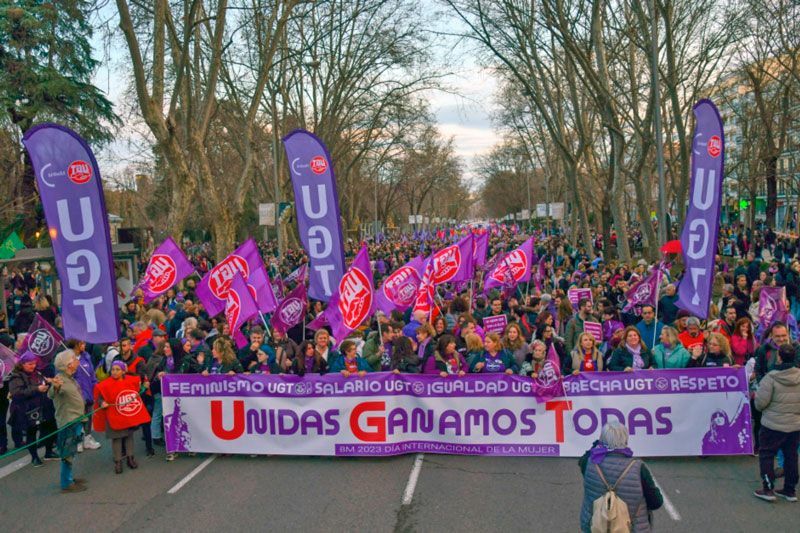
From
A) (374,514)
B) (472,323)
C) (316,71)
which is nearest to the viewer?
(374,514)

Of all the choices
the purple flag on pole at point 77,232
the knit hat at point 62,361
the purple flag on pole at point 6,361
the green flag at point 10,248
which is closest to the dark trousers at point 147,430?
the purple flag on pole at point 77,232

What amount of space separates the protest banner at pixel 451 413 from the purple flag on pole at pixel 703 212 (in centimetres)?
159

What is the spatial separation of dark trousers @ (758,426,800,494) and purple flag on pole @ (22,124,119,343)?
682 centimetres

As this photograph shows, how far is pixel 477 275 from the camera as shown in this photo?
21.6 metres

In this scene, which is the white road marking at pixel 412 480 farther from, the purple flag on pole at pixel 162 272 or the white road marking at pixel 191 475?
the purple flag on pole at pixel 162 272

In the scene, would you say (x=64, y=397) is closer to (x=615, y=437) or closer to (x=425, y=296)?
(x=425, y=296)

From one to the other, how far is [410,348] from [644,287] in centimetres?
477

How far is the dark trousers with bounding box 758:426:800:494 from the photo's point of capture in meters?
6.53

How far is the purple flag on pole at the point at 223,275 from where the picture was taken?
12711mm

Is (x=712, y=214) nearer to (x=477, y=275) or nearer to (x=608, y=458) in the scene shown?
(x=608, y=458)

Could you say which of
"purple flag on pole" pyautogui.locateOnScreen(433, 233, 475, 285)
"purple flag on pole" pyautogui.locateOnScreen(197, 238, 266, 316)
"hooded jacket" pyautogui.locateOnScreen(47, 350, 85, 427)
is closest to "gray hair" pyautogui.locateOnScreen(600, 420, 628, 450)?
"hooded jacket" pyautogui.locateOnScreen(47, 350, 85, 427)

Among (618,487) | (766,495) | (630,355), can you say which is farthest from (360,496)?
(766,495)

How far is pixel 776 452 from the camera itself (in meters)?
6.60

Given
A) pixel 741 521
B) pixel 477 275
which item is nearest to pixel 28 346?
pixel 741 521
